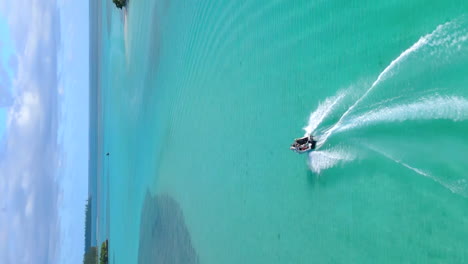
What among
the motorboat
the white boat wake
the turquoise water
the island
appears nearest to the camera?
the white boat wake

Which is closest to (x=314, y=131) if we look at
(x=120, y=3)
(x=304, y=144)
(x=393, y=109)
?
(x=304, y=144)

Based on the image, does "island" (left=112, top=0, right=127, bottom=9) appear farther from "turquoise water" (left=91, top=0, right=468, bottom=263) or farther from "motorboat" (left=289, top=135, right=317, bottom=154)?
"motorboat" (left=289, top=135, right=317, bottom=154)

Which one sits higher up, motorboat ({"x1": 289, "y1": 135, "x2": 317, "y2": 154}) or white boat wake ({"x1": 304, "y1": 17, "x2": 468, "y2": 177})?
white boat wake ({"x1": 304, "y1": 17, "x2": 468, "y2": 177})

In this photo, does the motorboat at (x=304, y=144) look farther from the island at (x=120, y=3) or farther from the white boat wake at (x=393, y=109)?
the island at (x=120, y=3)

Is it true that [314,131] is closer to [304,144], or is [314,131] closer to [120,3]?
[304,144]

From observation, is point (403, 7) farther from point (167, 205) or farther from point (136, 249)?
point (136, 249)

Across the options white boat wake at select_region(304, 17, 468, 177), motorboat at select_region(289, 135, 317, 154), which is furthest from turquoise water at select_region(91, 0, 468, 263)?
motorboat at select_region(289, 135, 317, 154)

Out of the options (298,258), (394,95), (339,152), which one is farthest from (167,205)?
(394,95)

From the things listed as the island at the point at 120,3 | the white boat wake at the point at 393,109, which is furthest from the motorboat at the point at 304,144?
the island at the point at 120,3
